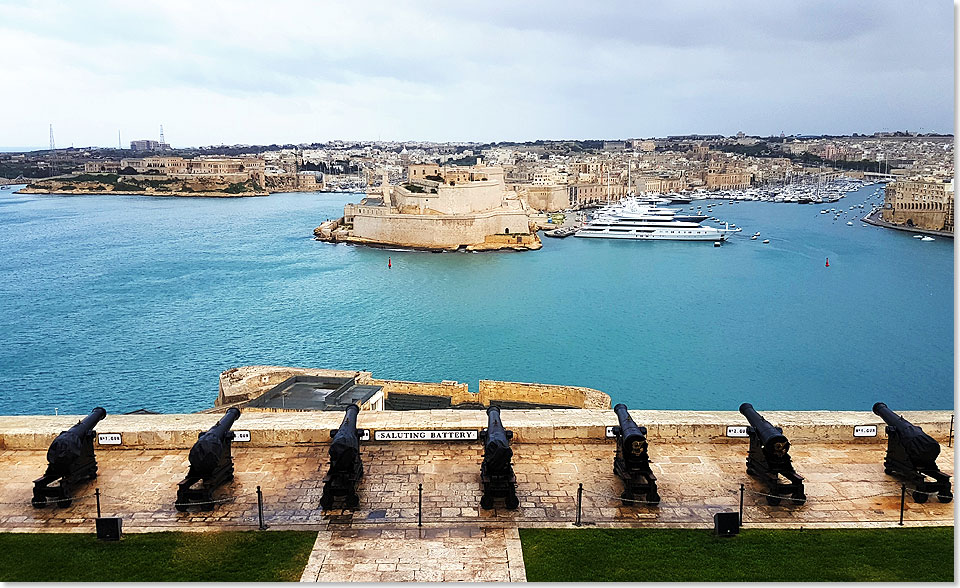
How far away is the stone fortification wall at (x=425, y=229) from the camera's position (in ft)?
94.8

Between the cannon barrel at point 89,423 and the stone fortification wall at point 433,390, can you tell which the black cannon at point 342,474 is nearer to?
the cannon barrel at point 89,423

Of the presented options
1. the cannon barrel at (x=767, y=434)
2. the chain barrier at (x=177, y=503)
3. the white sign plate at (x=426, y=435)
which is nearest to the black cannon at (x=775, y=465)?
the cannon barrel at (x=767, y=434)

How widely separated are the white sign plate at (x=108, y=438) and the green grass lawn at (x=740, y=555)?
2269mm

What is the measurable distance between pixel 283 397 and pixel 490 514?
15.6ft

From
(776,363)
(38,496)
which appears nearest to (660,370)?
(776,363)

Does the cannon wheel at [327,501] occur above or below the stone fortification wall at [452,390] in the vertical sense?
above

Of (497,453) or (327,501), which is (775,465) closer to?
(497,453)

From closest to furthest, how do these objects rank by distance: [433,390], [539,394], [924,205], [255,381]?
[539,394], [255,381], [433,390], [924,205]

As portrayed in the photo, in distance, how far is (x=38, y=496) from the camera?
304 centimetres

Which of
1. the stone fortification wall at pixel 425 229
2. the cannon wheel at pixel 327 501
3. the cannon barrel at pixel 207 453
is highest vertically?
the cannon barrel at pixel 207 453

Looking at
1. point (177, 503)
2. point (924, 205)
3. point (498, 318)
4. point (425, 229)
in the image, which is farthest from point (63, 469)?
point (924, 205)

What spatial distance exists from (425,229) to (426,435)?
A: 1007 inches

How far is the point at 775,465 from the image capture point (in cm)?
313

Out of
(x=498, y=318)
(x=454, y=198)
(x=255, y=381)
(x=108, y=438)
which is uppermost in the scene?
(x=454, y=198)
